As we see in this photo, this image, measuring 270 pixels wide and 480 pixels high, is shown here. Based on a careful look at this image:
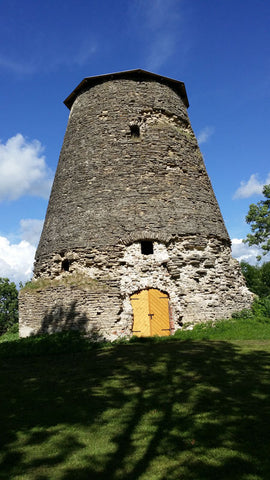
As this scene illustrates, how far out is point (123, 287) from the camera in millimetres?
12344

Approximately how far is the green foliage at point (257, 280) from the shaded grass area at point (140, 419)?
31.7 meters

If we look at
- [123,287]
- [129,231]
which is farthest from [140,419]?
[129,231]

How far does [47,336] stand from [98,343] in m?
1.81

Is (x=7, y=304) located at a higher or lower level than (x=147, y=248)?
higher

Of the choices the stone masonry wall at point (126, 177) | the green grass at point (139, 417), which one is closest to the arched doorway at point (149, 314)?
the stone masonry wall at point (126, 177)

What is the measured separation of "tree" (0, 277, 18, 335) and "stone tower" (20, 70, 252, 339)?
3864 cm

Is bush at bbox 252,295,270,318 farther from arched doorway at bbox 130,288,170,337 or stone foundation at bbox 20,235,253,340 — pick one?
arched doorway at bbox 130,288,170,337

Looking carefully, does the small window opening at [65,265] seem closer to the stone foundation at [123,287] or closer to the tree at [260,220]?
the stone foundation at [123,287]

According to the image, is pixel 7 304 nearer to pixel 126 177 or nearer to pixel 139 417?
pixel 126 177

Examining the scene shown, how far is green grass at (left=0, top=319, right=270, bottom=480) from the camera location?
359 cm

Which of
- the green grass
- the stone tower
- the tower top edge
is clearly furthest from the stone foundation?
the tower top edge

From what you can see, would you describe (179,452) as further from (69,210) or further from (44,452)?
(69,210)

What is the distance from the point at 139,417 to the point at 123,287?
7.52 m

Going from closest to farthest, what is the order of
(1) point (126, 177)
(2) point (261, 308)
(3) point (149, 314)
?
1. (3) point (149, 314)
2. (1) point (126, 177)
3. (2) point (261, 308)
